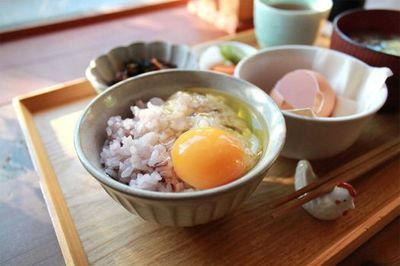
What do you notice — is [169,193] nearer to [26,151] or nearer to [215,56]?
[26,151]

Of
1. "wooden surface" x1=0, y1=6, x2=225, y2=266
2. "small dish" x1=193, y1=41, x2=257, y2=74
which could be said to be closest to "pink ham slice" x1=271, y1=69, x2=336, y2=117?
"small dish" x1=193, y1=41, x2=257, y2=74

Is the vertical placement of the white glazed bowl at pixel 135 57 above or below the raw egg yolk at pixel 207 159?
below

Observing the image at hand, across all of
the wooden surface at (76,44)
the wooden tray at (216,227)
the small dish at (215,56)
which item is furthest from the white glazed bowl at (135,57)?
the wooden tray at (216,227)

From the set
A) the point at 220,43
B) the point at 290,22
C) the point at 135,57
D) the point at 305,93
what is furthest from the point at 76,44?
the point at 305,93

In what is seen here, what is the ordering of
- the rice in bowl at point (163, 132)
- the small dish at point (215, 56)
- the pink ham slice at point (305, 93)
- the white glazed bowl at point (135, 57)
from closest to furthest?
the rice in bowl at point (163, 132), the pink ham slice at point (305, 93), the white glazed bowl at point (135, 57), the small dish at point (215, 56)

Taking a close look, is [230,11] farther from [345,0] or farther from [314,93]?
[314,93]

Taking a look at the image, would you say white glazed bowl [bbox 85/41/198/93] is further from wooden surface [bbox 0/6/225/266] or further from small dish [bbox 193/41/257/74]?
wooden surface [bbox 0/6/225/266]

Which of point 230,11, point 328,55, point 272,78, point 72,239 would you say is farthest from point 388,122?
point 72,239

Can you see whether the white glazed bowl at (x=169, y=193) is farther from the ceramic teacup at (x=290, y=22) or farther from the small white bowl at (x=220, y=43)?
the ceramic teacup at (x=290, y=22)
